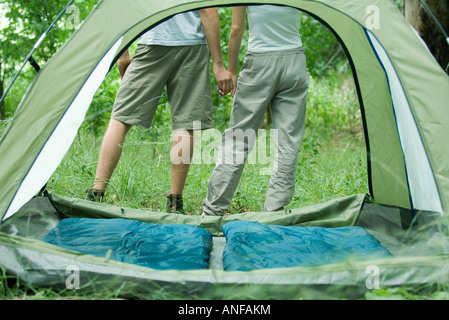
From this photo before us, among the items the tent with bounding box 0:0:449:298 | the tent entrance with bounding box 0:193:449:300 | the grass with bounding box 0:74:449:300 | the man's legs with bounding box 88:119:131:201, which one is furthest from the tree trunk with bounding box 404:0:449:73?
the man's legs with bounding box 88:119:131:201

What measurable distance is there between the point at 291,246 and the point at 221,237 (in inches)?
17.8

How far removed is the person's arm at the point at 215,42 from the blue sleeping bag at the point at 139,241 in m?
0.77

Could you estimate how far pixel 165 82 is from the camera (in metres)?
2.81

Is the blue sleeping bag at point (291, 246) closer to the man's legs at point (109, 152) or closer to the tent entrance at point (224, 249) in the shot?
the tent entrance at point (224, 249)

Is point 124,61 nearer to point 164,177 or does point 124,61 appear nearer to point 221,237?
point 164,177

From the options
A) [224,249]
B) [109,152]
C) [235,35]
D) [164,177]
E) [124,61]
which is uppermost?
[235,35]

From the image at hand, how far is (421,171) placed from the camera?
2223 mm

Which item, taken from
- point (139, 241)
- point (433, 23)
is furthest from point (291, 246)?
point (433, 23)

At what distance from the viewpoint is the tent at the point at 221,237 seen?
170 centimetres

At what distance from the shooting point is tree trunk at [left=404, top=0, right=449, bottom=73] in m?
3.63

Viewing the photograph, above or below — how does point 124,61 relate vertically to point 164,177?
above

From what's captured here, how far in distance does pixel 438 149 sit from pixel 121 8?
1281 millimetres

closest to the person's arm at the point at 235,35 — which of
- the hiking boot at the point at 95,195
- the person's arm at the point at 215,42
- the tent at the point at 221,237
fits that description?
the person's arm at the point at 215,42

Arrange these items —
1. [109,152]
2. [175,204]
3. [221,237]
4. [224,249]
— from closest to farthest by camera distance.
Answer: [224,249], [221,237], [109,152], [175,204]
